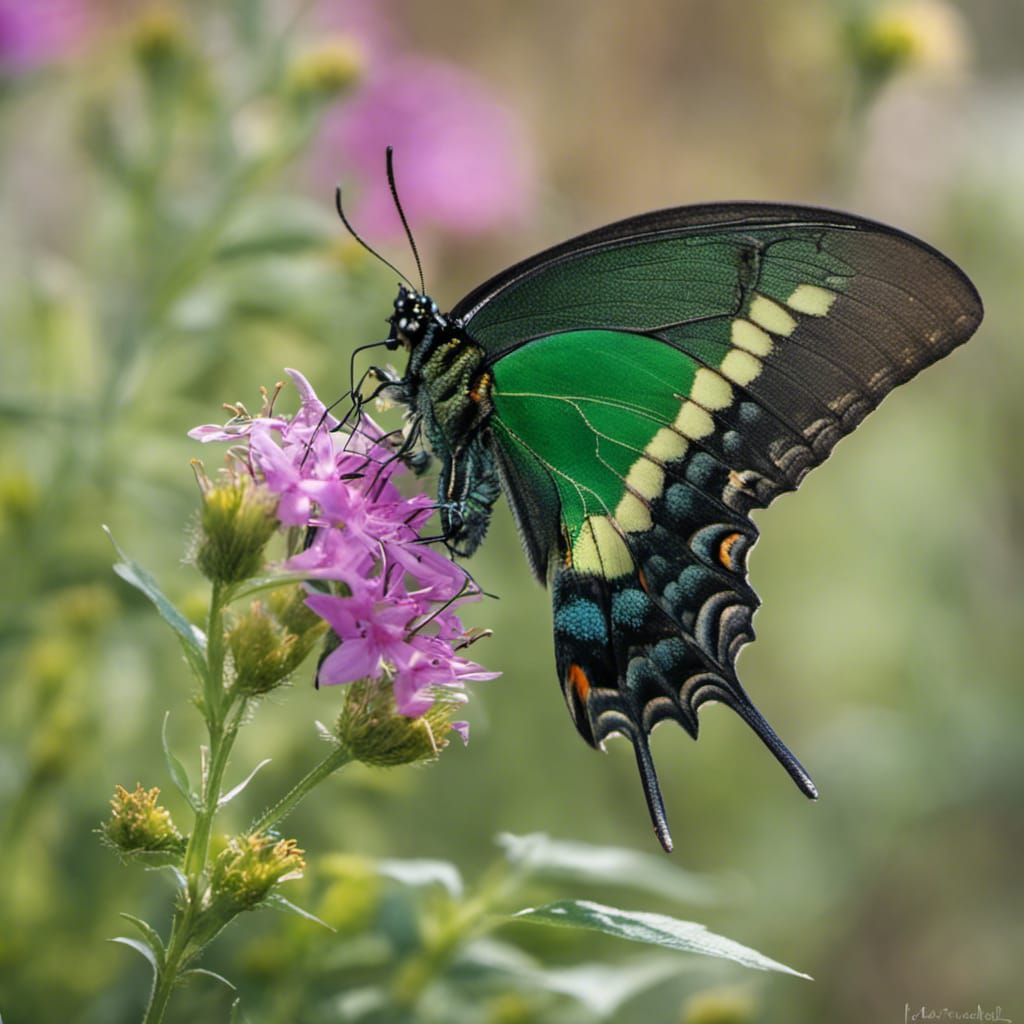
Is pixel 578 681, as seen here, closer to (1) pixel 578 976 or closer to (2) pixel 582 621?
(2) pixel 582 621

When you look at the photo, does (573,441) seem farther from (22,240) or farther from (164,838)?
(22,240)

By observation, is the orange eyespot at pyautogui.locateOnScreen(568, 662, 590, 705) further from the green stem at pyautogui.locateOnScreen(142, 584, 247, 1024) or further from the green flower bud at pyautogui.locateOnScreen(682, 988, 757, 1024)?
the green stem at pyautogui.locateOnScreen(142, 584, 247, 1024)

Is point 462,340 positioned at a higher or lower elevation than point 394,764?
higher

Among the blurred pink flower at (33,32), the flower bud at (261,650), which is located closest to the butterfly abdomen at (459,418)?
the flower bud at (261,650)

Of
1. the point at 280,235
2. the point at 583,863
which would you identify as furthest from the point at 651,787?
the point at 280,235

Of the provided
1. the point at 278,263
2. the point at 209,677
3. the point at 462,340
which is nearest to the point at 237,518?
the point at 209,677

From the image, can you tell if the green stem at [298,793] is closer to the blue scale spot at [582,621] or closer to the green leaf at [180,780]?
the green leaf at [180,780]
